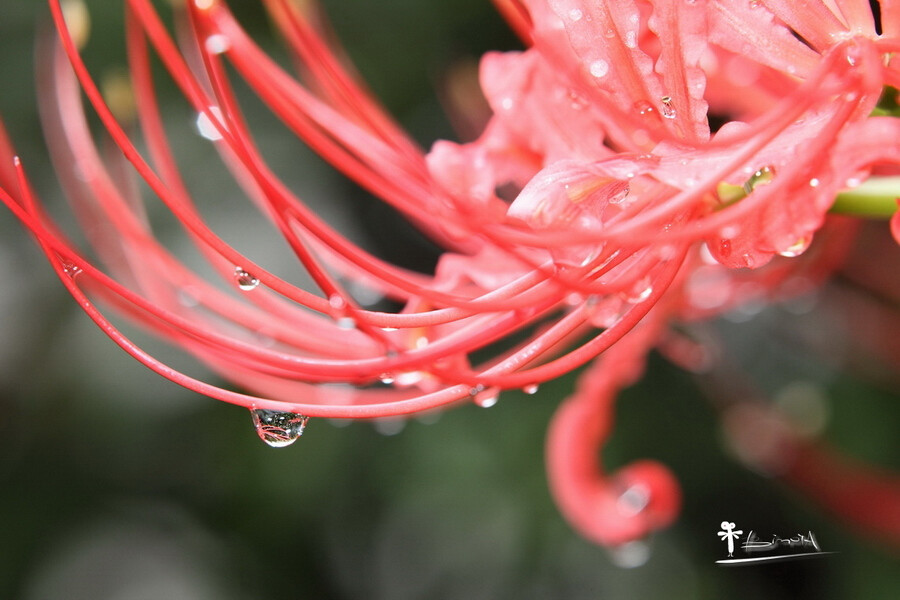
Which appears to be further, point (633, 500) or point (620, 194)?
point (633, 500)

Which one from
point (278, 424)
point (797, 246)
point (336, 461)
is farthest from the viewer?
point (336, 461)

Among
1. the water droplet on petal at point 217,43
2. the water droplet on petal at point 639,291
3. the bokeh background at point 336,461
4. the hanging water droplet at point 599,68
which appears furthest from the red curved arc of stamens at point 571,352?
the bokeh background at point 336,461

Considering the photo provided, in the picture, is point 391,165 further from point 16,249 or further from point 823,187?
point 16,249

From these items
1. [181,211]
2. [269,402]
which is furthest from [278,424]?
[181,211]

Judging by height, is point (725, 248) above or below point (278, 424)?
above

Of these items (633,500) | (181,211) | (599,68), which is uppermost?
(599,68)

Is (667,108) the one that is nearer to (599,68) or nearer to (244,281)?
(599,68)

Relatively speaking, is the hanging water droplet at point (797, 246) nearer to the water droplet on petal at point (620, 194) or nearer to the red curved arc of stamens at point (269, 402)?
the water droplet on petal at point (620, 194)
